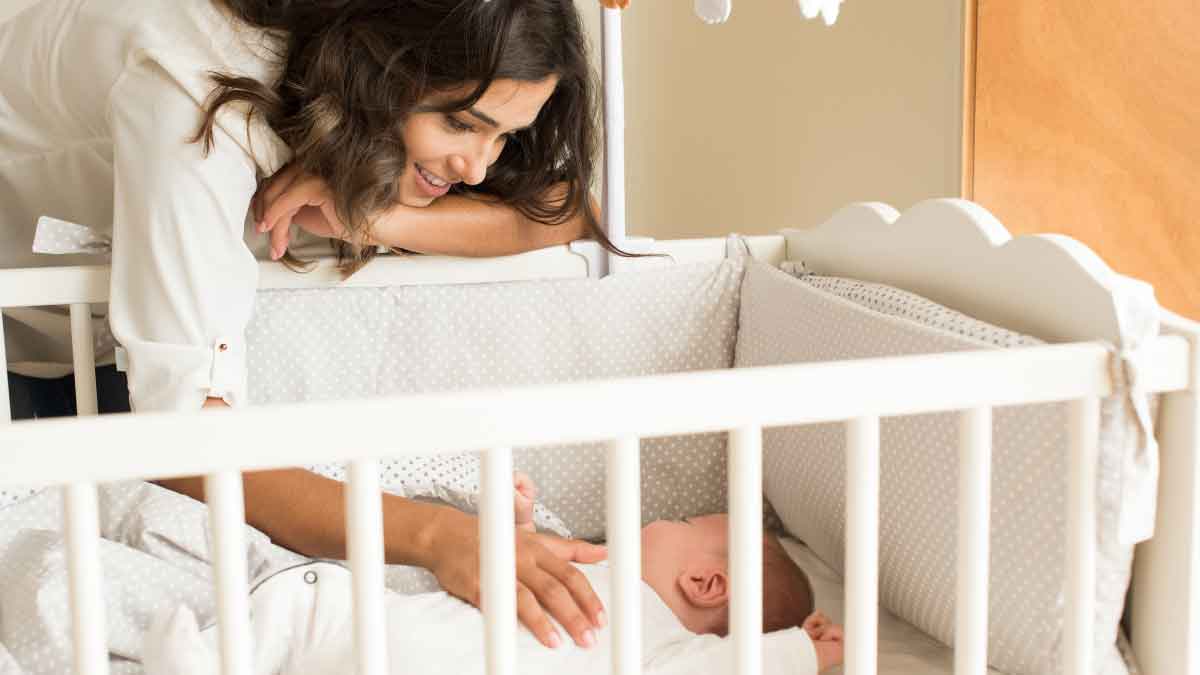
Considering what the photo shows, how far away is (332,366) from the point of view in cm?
140

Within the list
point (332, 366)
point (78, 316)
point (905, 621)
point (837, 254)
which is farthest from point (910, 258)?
point (78, 316)

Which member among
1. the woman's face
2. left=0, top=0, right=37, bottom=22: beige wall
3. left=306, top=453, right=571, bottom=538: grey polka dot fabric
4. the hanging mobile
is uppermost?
left=0, top=0, right=37, bottom=22: beige wall

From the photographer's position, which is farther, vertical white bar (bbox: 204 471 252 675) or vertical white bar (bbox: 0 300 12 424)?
vertical white bar (bbox: 0 300 12 424)

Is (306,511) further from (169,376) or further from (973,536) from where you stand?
(973,536)

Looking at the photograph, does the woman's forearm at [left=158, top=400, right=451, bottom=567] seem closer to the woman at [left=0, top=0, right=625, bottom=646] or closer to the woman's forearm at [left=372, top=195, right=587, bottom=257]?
the woman at [left=0, top=0, right=625, bottom=646]

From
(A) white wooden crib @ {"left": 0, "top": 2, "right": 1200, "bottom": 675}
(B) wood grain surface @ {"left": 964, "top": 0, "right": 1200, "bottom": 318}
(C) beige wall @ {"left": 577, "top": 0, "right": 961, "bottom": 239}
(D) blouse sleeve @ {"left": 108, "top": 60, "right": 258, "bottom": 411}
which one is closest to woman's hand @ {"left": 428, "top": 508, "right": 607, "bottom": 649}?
(A) white wooden crib @ {"left": 0, "top": 2, "right": 1200, "bottom": 675}

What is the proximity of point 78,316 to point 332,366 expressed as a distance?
10.7 inches

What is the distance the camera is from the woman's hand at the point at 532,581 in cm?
96

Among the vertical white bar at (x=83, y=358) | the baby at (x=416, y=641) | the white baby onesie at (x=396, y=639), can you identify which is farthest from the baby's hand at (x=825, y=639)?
the vertical white bar at (x=83, y=358)

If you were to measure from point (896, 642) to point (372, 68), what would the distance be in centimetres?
72

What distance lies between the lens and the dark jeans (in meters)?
1.37

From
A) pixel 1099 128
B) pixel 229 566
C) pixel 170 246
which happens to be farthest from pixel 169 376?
pixel 1099 128

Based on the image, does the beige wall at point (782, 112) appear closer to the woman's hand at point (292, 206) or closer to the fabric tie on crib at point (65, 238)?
the woman's hand at point (292, 206)

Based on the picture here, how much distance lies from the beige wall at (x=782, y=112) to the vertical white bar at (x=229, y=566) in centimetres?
163
